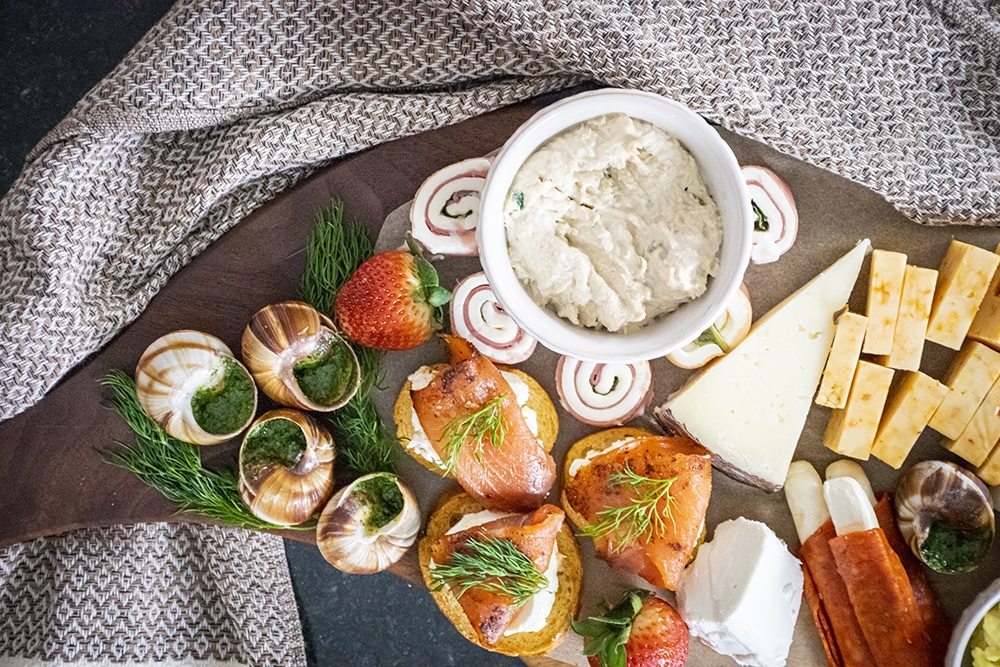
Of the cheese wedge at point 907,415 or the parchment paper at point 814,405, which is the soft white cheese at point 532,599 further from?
the cheese wedge at point 907,415

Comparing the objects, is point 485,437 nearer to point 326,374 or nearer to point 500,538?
point 500,538

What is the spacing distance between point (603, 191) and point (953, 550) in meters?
1.08

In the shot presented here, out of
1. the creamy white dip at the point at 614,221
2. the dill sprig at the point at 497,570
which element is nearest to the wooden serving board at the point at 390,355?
the dill sprig at the point at 497,570

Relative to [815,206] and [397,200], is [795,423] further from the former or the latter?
[397,200]

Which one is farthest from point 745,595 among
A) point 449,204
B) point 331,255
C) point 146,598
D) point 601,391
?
point 146,598

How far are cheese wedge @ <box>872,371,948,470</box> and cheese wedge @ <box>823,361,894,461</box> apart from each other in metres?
0.03

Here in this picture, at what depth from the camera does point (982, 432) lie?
1.66 metres

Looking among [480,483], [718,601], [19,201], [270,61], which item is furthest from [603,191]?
[19,201]

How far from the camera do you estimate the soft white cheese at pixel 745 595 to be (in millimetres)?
1605

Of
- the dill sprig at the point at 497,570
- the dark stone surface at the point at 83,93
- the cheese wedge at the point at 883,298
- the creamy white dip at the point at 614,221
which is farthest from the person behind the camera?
the dark stone surface at the point at 83,93

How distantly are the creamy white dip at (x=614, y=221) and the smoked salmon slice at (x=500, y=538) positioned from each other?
0.46 meters

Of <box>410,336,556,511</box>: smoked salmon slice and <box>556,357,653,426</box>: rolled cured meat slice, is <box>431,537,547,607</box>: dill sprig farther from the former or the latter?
<box>556,357,653,426</box>: rolled cured meat slice

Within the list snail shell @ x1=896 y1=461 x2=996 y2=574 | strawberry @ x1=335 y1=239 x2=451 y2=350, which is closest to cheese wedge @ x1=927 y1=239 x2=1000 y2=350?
snail shell @ x1=896 y1=461 x2=996 y2=574

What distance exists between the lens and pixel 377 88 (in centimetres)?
167
